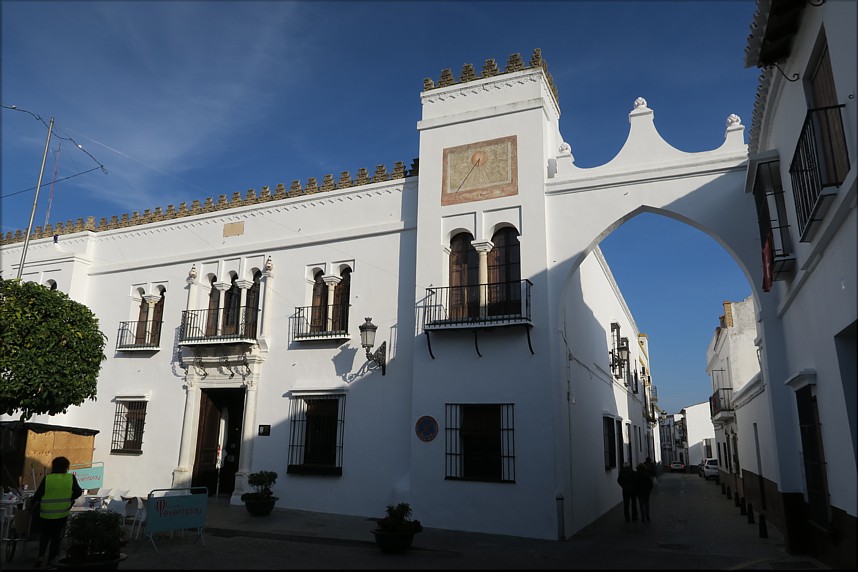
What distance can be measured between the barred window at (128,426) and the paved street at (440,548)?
387cm

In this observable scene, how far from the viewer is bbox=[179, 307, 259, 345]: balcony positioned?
1578 cm

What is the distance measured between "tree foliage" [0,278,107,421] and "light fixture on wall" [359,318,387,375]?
5777mm

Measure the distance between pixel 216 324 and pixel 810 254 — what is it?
13607mm

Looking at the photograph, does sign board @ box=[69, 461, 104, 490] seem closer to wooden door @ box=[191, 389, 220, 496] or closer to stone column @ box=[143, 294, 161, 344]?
wooden door @ box=[191, 389, 220, 496]

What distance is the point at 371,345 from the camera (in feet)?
44.8

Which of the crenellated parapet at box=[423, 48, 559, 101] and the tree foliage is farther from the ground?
the crenellated parapet at box=[423, 48, 559, 101]

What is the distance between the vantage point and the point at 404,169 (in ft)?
49.8

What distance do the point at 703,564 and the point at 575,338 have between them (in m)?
6.33

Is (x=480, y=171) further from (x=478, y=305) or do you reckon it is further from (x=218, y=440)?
(x=218, y=440)

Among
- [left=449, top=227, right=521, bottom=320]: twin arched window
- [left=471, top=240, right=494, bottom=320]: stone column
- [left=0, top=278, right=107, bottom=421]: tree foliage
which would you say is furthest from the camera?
[left=471, top=240, right=494, bottom=320]: stone column

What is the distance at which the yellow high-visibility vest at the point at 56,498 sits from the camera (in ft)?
27.6

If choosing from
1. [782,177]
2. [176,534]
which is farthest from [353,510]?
[782,177]

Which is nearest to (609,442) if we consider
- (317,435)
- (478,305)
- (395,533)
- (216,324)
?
(478,305)

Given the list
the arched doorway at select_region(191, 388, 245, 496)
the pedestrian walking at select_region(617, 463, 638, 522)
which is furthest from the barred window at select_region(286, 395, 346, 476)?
the pedestrian walking at select_region(617, 463, 638, 522)
